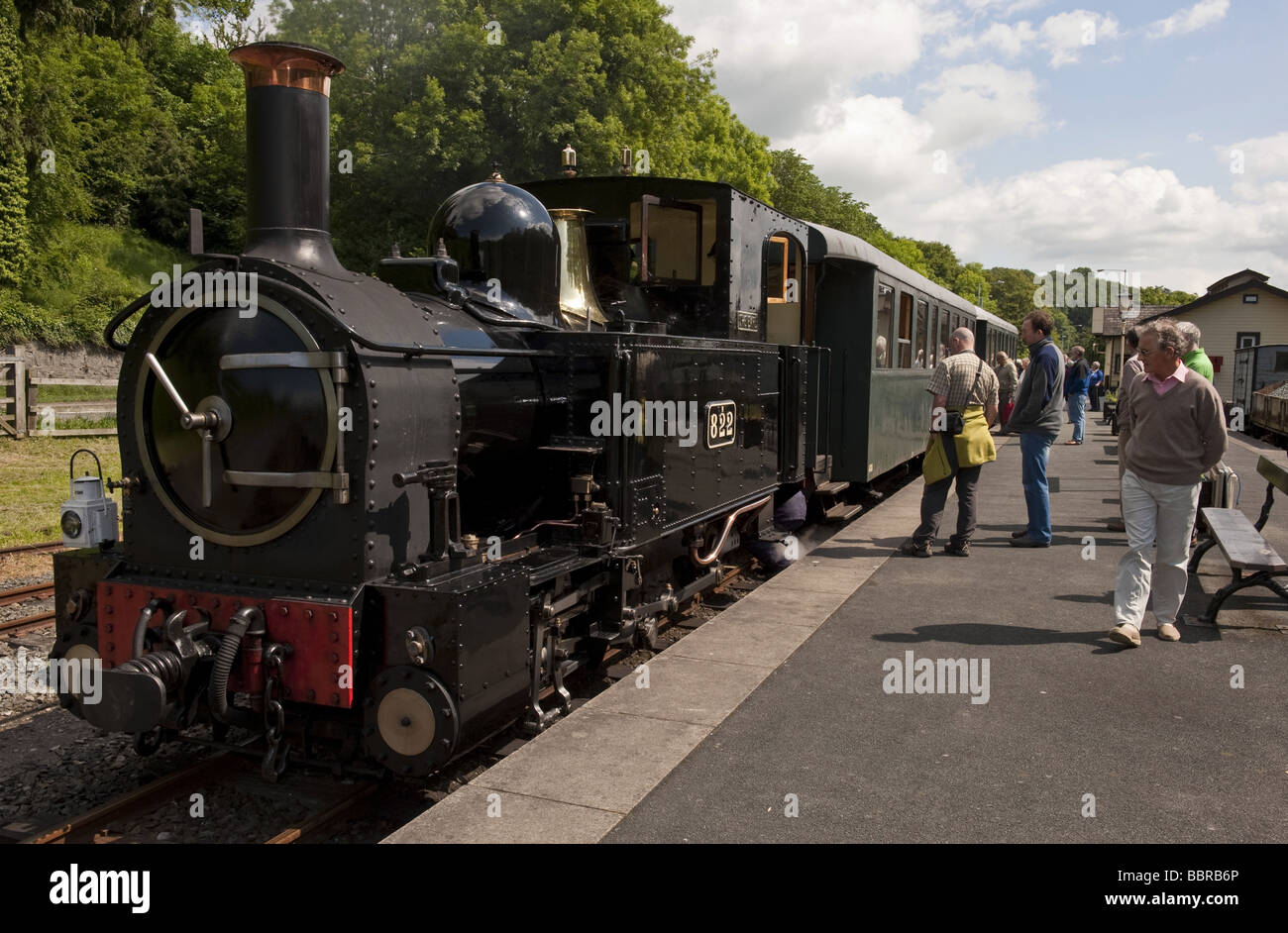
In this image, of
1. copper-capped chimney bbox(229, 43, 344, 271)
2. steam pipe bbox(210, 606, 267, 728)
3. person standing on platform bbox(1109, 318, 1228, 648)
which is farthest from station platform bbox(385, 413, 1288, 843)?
copper-capped chimney bbox(229, 43, 344, 271)

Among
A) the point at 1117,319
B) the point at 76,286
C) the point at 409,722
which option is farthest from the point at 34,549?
the point at 1117,319

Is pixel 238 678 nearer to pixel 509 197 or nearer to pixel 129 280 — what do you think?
pixel 509 197

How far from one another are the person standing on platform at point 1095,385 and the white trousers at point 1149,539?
23.3 meters

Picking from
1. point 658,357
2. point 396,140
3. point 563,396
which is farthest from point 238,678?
point 396,140

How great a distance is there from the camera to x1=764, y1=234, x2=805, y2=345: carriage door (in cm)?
716

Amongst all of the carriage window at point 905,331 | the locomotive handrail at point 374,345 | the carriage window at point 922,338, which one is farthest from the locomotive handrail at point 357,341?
the carriage window at point 922,338

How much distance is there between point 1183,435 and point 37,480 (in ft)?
42.6

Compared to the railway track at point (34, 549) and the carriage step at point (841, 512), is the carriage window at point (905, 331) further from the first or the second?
the railway track at point (34, 549)

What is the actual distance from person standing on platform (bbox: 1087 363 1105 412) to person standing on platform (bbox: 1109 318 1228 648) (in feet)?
76.2

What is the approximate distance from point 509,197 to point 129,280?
88.4ft

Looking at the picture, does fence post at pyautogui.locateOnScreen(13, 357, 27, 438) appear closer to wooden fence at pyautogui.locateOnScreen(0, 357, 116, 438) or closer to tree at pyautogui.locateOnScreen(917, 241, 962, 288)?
wooden fence at pyautogui.locateOnScreen(0, 357, 116, 438)

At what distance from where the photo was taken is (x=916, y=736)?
13.4ft

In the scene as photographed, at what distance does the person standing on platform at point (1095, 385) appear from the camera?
2972 cm

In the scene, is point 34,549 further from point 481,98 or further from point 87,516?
point 481,98
